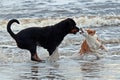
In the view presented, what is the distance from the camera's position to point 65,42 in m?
12.6

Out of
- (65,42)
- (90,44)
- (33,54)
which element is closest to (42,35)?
(33,54)

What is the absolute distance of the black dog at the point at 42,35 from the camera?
9406 millimetres

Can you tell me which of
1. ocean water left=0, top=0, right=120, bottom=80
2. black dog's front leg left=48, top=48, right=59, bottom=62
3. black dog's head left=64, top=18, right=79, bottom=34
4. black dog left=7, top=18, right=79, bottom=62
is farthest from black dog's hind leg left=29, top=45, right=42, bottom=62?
black dog's head left=64, top=18, right=79, bottom=34

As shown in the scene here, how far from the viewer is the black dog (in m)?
9.41

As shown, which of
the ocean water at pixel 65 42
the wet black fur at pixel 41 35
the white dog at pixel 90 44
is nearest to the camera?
the ocean water at pixel 65 42

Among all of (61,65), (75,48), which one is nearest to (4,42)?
(75,48)

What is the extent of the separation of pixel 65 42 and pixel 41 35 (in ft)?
10.3

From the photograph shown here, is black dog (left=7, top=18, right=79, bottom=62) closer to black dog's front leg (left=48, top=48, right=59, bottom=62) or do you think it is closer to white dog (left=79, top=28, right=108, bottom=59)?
black dog's front leg (left=48, top=48, right=59, bottom=62)

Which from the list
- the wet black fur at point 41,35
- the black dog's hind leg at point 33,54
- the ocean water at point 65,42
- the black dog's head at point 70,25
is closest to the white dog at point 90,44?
the ocean water at point 65,42

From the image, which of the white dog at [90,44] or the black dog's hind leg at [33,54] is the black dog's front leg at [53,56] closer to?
the black dog's hind leg at [33,54]

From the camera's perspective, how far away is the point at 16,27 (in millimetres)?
17047

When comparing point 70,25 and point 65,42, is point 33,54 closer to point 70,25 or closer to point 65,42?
point 70,25

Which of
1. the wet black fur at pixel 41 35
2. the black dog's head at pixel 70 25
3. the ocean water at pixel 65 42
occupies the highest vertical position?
the black dog's head at pixel 70 25

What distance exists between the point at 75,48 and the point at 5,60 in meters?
2.61
